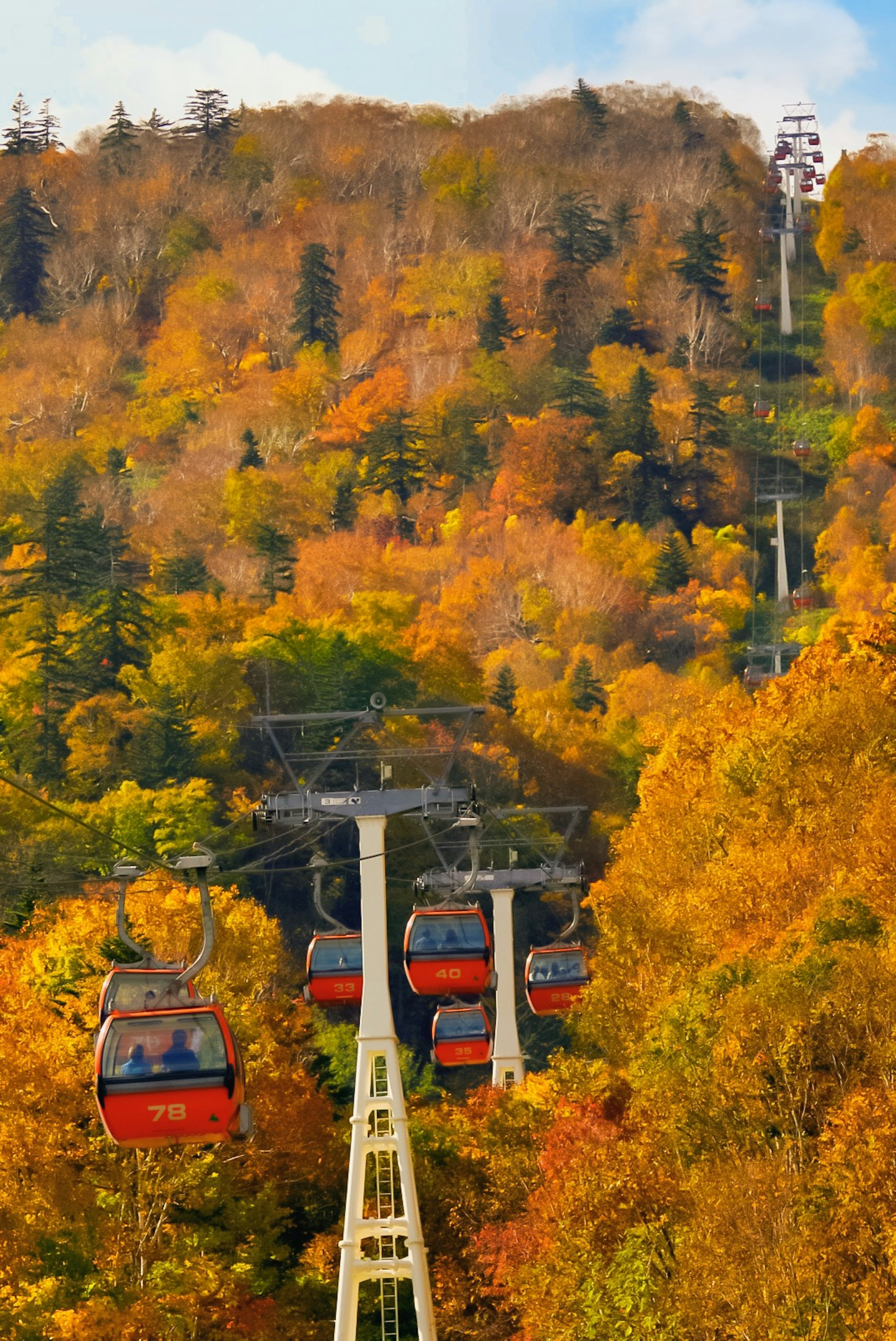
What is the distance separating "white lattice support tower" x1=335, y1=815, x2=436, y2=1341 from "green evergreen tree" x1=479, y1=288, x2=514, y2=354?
5413 inches

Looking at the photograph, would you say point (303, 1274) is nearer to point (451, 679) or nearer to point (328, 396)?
point (451, 679)

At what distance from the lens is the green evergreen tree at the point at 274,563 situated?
119 metres

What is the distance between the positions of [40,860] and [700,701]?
3516 centimetres

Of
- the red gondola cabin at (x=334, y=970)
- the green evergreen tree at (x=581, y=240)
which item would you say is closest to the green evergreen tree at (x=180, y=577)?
the green evergreen tree at (x=581, y=240)

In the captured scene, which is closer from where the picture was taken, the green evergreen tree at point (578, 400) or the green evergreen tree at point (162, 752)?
the green evergreen tree at point (162, 752)

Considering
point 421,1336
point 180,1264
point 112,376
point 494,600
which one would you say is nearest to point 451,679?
point 494,600

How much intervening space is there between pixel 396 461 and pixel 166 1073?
125 m

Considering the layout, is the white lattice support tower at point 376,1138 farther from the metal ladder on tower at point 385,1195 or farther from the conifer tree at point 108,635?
the conifer tree at point 108,635

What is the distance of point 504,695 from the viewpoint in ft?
357

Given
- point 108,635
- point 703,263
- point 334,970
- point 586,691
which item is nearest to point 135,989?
point 334,970

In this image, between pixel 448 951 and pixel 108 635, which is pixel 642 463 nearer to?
pixel 108 635

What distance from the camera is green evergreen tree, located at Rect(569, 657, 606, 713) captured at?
11762 cm

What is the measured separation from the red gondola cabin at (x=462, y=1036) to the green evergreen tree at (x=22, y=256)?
14272 cm

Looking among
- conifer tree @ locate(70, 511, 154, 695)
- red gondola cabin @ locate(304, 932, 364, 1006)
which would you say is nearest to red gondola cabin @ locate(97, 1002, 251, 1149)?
red gondola cabin @ locate(304, 932, 364, 1006)
